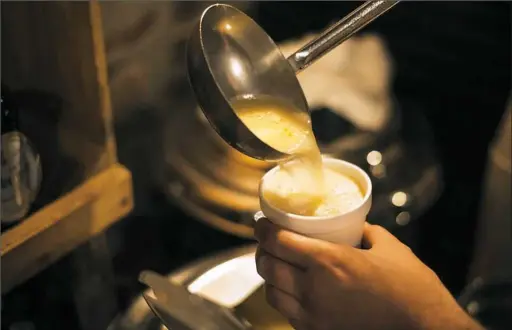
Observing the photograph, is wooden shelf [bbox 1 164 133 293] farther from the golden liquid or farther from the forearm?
the forearm

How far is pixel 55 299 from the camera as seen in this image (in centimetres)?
102

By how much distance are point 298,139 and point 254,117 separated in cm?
5

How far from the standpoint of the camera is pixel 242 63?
646 millimetres

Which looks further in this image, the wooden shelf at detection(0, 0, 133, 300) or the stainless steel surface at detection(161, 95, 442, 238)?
the stainless steel surface at detection(161, 95, 442, 238)

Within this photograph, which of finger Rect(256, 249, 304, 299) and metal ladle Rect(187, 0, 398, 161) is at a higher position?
metal ladle Rect(187, 0, 398, 161)

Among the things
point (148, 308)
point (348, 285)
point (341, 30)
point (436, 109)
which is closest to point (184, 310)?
point (148, 308)

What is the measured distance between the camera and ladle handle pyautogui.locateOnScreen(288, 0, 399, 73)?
61 cm

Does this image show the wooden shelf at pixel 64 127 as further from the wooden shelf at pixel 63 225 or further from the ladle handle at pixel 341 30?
the ladle handle at pixel 341 30

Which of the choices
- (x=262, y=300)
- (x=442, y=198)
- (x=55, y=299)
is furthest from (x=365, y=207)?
(x=442, y=198)

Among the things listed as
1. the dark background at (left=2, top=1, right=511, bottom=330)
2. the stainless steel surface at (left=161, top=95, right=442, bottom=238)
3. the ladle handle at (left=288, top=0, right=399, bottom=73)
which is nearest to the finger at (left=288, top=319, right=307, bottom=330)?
the ladle handle at (left=288, top=0, right=399, bottom=73)

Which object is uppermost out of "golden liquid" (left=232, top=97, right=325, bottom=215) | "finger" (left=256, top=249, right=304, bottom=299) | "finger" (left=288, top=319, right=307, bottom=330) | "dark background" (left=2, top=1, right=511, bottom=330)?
"golden liquid" (left=232, top=97, right=325, bottom=215)

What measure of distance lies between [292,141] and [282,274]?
12 cm

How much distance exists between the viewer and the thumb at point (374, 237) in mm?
628

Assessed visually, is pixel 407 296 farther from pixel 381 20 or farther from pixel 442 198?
pixel 381 20
